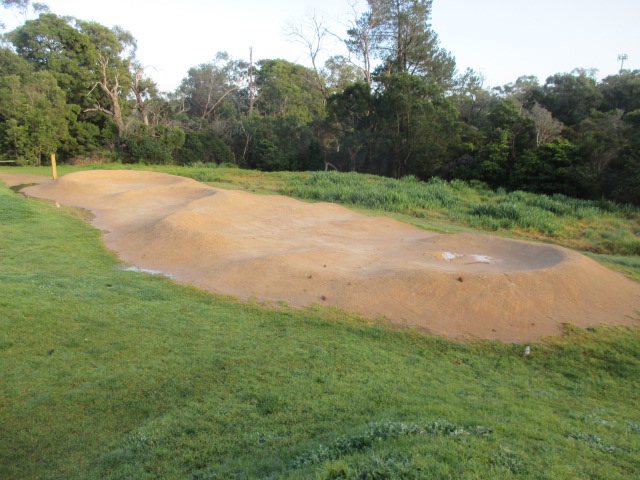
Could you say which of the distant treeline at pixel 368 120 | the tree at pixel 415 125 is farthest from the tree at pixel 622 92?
the tree at pixel 415 125

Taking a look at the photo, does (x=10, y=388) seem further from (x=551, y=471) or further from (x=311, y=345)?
→ (x=551, y=471)

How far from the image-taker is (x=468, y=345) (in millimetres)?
6191

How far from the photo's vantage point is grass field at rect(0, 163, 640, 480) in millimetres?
2838

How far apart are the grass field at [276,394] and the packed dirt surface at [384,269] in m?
0.56

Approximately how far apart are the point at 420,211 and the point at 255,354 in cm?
1243

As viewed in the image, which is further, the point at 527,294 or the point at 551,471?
the point at 527,294

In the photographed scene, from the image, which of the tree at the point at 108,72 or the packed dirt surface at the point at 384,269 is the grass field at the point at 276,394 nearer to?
the packed dirt surface at the point at 384,269

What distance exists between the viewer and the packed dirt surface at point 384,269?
7.07 metres

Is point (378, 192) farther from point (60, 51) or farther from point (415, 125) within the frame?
point (60, 51)

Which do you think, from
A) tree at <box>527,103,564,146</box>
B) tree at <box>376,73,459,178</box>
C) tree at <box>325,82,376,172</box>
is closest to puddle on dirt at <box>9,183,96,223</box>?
tree at <box>325,82,376,172</box>

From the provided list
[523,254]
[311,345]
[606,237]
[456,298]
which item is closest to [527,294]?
[456,298]

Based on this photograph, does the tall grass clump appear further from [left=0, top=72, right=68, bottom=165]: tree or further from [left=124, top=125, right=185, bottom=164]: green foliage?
[left=0, top=72, right=68, bottom=165]: tree

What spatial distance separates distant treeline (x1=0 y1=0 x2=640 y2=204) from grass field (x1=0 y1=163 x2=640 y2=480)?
60.3 ft

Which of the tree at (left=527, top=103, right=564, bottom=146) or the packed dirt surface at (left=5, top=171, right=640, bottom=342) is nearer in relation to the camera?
the packed dirt surface at (left=5, top=171, right=640, bottom=342)
